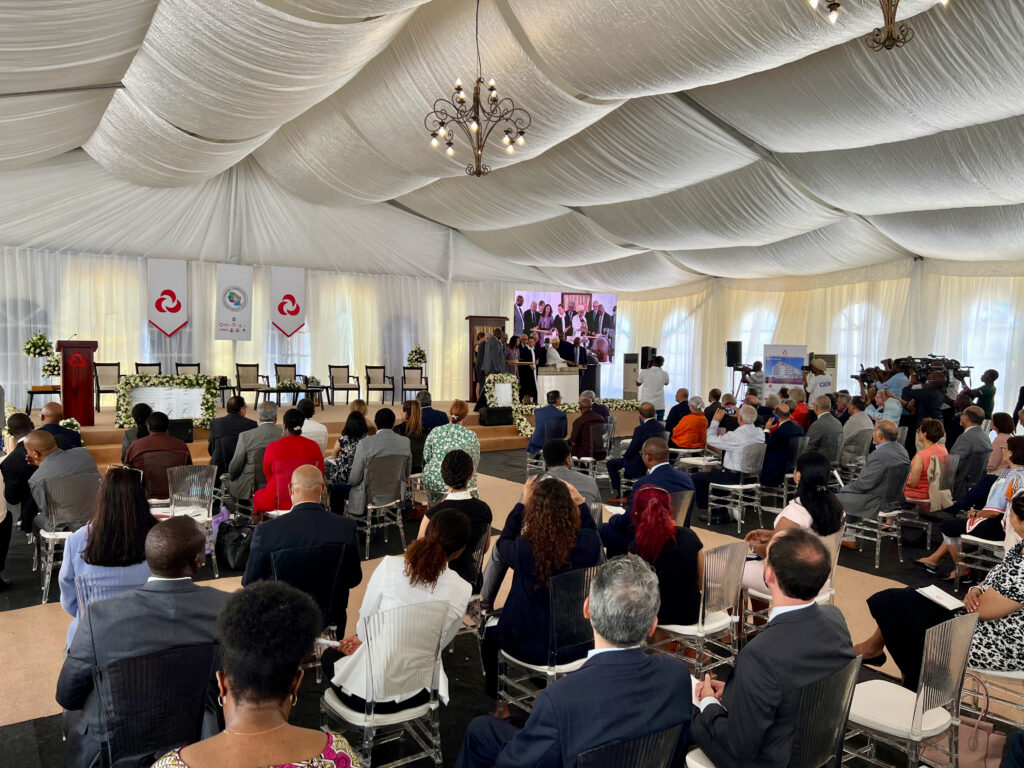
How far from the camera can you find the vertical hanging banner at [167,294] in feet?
47.2

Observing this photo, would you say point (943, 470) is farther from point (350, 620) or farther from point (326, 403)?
point (326, 403)

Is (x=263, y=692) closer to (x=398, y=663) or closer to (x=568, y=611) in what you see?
(x=398, y=663)

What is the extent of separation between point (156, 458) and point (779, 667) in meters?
5.13

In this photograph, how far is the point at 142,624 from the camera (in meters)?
2.42

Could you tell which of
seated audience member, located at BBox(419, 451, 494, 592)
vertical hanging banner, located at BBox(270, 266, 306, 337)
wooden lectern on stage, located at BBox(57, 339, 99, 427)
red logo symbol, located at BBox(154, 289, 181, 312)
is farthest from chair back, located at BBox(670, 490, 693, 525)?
red logo symbol, located at BBox(154, 289, 181, 312)

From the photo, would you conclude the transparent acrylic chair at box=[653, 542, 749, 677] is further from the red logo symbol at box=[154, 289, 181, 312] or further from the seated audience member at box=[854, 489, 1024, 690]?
the red logo symbol at box=[154, 289, 181, 312]

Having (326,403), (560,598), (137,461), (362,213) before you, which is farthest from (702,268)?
(560,598)

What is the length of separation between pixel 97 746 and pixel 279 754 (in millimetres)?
1212

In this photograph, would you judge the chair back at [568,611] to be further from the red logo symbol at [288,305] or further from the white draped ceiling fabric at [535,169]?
the red logo symbol at [288,305]

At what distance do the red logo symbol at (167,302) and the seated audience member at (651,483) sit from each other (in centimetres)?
1196

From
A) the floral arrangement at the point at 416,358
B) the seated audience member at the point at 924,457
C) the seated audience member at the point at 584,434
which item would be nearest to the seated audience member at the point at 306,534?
the seated audience member at the point at 924,457

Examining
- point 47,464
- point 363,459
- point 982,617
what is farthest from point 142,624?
point 363,459

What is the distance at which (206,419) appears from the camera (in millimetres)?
10844

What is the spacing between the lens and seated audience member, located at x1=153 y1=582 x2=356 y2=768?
157 cm
